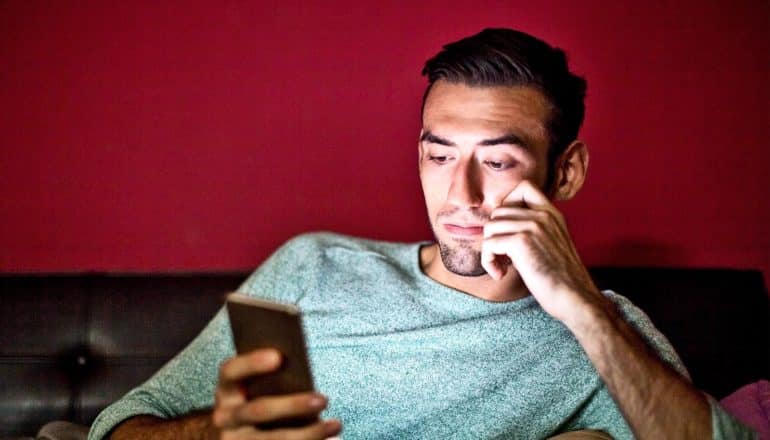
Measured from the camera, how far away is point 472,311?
4.21 feet

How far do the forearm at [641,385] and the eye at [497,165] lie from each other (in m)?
0.29

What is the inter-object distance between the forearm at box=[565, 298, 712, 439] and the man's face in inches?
10.2

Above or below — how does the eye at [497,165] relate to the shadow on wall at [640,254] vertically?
above

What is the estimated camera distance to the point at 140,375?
1.41 metres

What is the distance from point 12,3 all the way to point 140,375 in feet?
2.85

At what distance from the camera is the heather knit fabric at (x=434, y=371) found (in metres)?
1.23

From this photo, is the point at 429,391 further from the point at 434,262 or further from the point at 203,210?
the point at 203,210

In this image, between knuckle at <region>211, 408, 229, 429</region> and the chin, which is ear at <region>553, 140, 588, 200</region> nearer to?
the chin

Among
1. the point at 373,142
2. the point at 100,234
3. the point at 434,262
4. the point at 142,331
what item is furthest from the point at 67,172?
the point at 434,262

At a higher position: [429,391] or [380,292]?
[380,292]

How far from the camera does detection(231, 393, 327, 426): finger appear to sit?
791 millimetres

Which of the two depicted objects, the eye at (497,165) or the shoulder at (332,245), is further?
the shoulder at (332,245)

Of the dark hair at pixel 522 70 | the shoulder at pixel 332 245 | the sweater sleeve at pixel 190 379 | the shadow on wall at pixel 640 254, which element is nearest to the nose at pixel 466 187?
the dark hair at pixel 522 70

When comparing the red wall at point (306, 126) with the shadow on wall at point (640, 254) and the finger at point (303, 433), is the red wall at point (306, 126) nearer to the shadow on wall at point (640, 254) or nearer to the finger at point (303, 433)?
the shadow on wall at point (640, 254)
